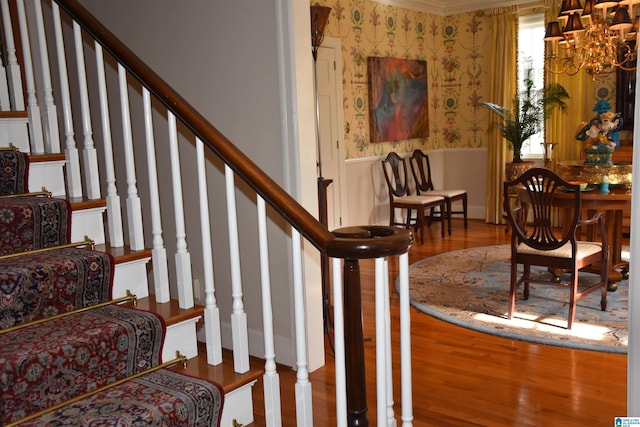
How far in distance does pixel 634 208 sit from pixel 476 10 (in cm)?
668

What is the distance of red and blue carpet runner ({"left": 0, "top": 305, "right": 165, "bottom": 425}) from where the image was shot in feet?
6.33

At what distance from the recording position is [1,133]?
110 inches

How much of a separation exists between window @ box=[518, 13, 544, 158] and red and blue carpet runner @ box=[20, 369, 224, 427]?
264 inches

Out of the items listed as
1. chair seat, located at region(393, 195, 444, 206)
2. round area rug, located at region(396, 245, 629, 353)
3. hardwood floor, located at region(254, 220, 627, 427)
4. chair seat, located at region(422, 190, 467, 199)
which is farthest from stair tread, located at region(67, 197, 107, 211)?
chair seat, located at region(422, 190, 467, 199)

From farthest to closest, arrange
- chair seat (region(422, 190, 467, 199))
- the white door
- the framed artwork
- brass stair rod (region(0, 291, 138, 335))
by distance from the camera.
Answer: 1. chair seat (region(422, 190, 467, 199))
2. the framed artwork
3. the white door
4. brass stair rod (region(0, 291, 138, 335))

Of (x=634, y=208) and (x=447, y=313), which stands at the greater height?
(x=634, y=208)

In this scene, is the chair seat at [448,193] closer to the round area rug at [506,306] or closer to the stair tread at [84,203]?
the round area rug at [506,306]

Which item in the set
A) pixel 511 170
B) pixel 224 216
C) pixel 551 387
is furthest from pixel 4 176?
pixel 511 170

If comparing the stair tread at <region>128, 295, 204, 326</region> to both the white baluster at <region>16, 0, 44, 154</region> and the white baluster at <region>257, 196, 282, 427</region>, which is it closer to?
the white baluster at <region>257, 196, 282, 427</region>

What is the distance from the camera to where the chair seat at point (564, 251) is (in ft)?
14.1

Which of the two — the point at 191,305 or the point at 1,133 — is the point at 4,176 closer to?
the point at 1,133

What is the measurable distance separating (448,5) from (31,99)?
683cm

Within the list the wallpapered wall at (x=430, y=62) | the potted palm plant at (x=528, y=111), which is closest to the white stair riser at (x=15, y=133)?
the wallpapered wall at (x=430, y=62)

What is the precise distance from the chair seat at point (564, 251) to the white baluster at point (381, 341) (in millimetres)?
2813
